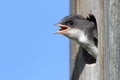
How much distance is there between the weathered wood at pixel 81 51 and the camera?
4.82 metres

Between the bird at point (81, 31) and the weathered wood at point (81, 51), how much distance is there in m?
0.07

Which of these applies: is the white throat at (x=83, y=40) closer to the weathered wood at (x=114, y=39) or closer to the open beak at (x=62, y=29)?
the open beak at (x=62, y=29)

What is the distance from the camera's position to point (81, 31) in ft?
18.0

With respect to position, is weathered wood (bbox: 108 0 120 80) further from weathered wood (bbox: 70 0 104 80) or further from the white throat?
the white throat

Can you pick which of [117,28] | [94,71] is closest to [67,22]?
[94,71]

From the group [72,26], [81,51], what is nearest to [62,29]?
[72,26]

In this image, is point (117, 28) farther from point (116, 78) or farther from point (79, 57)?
point (79, 57)

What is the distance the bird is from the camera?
17.5 ft

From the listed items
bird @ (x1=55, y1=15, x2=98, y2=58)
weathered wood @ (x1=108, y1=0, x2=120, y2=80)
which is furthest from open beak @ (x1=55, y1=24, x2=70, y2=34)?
weathered wood @ (x1=108, y1=0, x2=120, y2=80)

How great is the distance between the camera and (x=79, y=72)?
5.48 metres

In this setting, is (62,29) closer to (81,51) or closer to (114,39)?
(81,51)

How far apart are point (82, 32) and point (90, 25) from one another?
7 cm

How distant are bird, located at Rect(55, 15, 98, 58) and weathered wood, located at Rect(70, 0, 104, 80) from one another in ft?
0.22

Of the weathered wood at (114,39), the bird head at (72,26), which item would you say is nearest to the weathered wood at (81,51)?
the bird head at (72,26)
